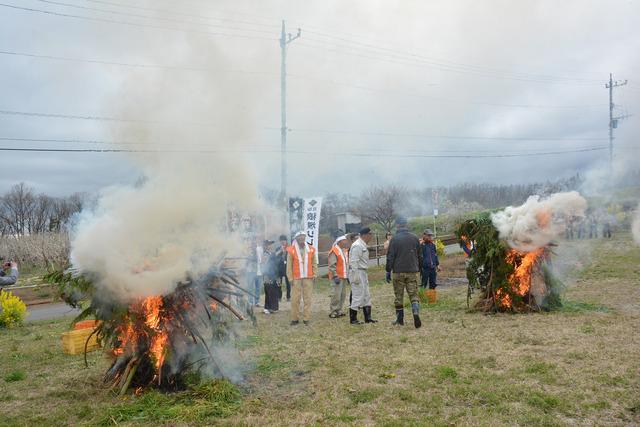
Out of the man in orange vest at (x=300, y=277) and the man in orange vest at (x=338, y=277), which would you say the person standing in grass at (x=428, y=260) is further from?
the man in orange vest at (x=300, y=277)

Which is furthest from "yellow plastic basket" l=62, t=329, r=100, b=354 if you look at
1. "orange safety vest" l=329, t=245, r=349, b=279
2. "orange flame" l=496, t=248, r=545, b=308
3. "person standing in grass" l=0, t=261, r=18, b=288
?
"orange flame" l=496, t=248, r=545, b=308

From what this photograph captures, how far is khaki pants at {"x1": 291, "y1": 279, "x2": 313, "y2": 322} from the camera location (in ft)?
34.3

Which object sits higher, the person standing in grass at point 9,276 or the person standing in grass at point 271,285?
the person standing in grass at point 9,276

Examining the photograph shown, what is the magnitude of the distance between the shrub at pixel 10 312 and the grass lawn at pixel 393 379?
320cm

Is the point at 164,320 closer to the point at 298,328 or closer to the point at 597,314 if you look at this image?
the point at 298,328

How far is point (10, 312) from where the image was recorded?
12.4 m

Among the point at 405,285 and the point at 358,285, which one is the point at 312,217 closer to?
the point at 358,285

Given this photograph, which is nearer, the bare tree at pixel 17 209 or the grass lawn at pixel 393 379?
the grass lawn at pixel 393 379

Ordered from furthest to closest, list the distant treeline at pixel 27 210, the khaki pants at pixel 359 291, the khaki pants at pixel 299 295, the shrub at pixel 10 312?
the distant treeline at pixel 27 210 → the shrub at pixel 10 312 → the khaki pants at pixel 299 295 → the khaki pants at pixel 359 291

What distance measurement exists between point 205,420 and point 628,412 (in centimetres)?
413

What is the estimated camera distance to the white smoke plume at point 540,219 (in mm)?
9414

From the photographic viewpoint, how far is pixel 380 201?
128ft

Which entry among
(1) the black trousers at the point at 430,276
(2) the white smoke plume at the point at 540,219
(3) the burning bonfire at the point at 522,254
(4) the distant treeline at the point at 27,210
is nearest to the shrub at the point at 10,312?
(1) the black trousers at the point at 430,276

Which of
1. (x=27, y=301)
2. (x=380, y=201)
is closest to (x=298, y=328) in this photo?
(x=27, y=301)
